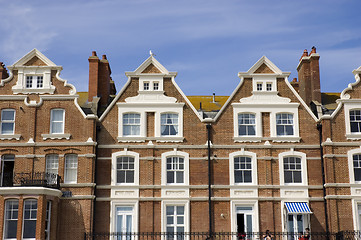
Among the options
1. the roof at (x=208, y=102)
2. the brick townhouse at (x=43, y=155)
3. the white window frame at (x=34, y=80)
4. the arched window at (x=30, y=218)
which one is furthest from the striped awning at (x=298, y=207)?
the white window frame at (x=34, y=80)

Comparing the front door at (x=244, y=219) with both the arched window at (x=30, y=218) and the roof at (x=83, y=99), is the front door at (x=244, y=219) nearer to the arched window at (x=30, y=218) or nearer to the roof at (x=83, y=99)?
the arched window at (x=30, y=218)

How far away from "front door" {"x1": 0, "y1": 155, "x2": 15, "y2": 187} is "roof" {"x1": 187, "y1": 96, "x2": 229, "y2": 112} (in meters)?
13.7

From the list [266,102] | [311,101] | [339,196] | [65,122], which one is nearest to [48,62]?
[65,122]

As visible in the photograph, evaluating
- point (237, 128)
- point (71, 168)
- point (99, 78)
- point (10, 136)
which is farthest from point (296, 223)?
point (10, 136)

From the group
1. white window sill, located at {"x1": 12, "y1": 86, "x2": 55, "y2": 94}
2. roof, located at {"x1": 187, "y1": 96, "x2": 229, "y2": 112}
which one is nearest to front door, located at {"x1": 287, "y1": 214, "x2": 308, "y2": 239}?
roof, located at {"x1": 187, "y1": 96, "x2": 229, "y2": 112}

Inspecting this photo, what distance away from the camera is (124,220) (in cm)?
3450

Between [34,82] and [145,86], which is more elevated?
[34,82]

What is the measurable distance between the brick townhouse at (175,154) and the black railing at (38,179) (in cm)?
10

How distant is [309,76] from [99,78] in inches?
584

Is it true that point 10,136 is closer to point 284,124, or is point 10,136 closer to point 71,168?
point 71,168

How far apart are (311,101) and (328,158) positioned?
482 centimetres

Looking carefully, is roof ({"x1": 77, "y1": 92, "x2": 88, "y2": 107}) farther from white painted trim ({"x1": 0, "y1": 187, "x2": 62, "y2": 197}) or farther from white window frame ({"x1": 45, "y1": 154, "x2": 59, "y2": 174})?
white painted trim ({"x1": 0, "y1": 187, "x2": 62, "y2": 197})

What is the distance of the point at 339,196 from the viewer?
113 feet

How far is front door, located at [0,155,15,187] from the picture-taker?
35.0 metres
